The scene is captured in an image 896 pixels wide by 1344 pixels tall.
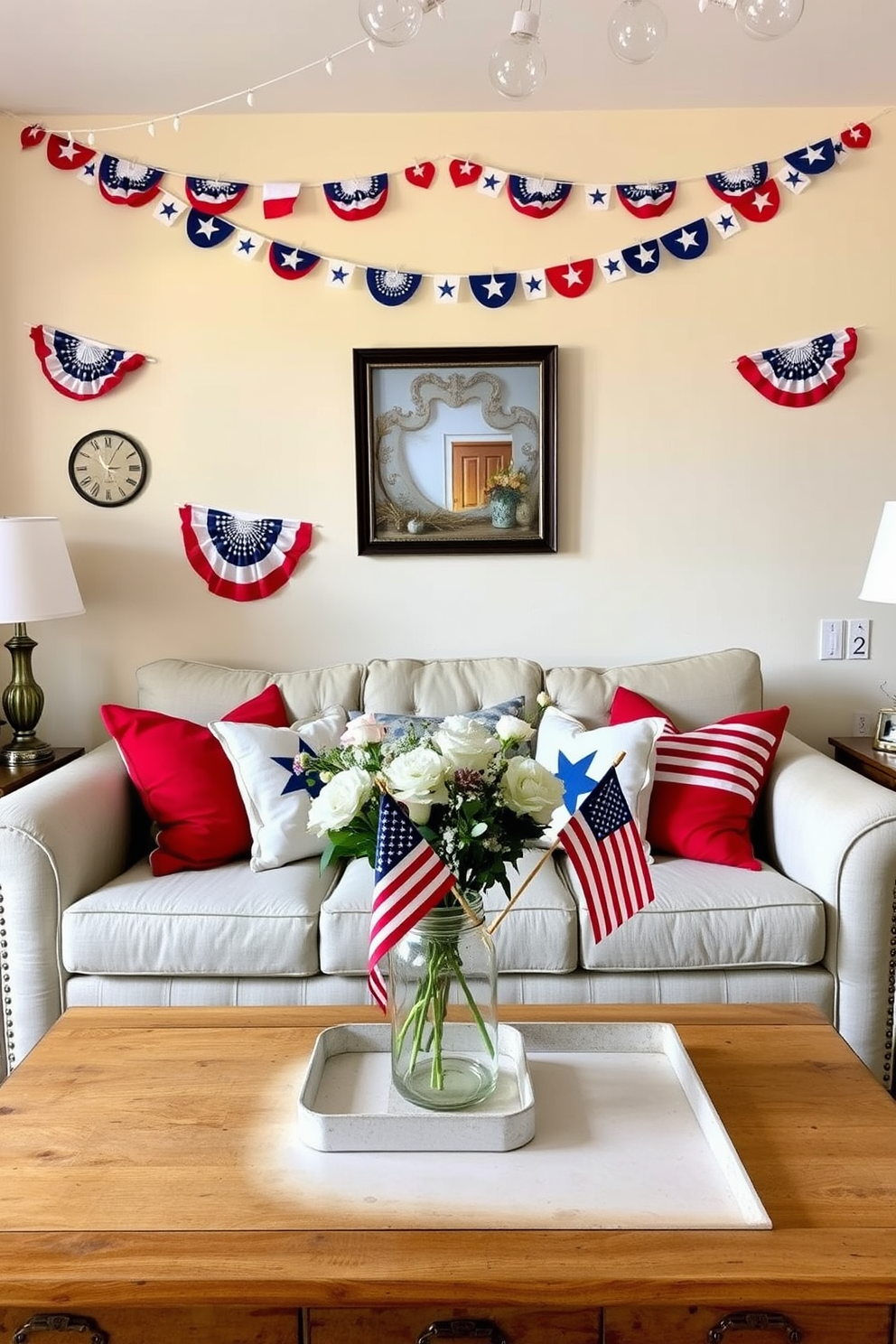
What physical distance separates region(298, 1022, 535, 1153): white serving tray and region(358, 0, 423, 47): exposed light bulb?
4.86 ft

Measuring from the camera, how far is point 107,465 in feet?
10.8

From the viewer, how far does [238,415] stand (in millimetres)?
3275

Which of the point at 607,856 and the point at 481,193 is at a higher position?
the point at 481,193

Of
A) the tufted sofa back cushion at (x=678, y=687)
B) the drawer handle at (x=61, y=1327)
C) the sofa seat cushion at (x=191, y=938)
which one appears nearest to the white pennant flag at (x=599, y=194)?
the tufted sofa back cushion at (x=678, y=687)

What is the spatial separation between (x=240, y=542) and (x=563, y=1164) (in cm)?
231

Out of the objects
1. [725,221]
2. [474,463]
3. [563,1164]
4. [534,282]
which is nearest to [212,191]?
[534,282]

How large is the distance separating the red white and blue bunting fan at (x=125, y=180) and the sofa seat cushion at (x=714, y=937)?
247 centimetres

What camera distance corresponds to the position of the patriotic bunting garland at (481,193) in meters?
3.18

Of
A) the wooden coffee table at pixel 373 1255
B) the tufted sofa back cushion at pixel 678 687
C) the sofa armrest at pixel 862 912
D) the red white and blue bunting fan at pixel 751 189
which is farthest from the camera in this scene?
the red white and blue bunting fan at pixel 751 189

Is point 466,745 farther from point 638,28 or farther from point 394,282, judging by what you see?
point 394,282

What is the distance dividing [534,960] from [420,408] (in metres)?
1.73

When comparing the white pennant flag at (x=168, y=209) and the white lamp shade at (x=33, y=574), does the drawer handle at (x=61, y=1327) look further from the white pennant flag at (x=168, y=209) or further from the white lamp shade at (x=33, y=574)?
the white pennant flag at (x=168, y=209)

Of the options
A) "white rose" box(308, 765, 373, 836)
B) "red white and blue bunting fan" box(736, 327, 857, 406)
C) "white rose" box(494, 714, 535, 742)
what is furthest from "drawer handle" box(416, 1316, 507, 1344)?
Answer: "red white and blue bunting fan" box(736, 327, 857, 406)

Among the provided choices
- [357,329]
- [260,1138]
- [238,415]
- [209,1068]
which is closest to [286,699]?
[238,415]
